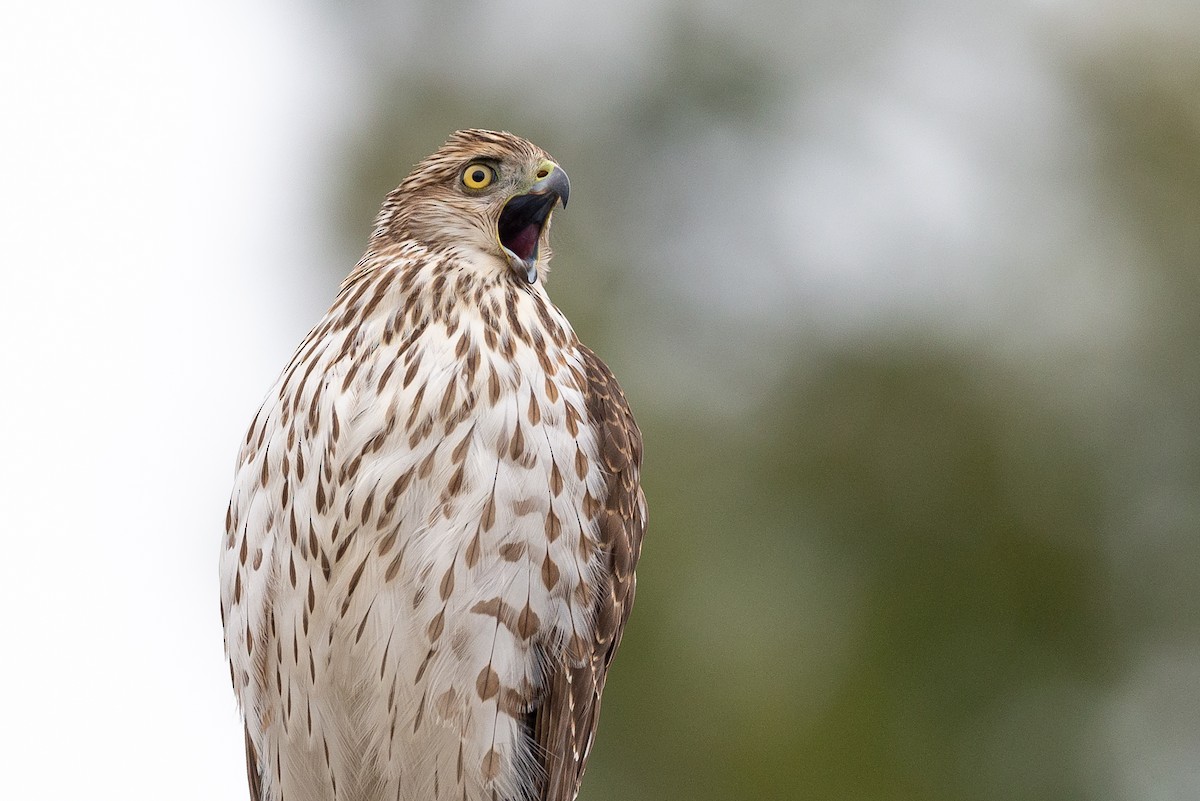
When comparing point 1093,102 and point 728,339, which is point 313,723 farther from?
point 1093,102

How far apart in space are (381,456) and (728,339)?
22.6 feet

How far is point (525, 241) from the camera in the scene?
3730 mm

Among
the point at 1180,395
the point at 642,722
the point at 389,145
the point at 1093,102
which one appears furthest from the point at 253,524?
the point at 1093,102

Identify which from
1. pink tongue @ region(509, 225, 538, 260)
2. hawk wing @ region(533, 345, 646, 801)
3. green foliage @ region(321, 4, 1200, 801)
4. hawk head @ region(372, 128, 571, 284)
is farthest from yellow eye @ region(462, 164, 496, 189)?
green foliage @ region(321, 4, 1200, 801)

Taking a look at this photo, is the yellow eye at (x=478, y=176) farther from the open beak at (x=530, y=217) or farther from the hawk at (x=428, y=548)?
the hawk at (x=428, y=548)

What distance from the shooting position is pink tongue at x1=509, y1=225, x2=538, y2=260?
3723mm

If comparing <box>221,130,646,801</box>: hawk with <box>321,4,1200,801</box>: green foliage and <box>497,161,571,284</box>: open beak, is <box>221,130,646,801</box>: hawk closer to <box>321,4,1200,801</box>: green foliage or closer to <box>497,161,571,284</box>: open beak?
<box>497,161,571,284</box>: open beak

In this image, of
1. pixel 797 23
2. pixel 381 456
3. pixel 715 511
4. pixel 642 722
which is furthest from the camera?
pixel 797 23

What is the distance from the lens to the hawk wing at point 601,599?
3.41 metres

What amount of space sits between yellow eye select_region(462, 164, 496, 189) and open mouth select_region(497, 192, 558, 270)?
0.29 ft

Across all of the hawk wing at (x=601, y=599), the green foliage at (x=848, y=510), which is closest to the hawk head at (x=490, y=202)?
the hawk wing at (x=601, y=599)

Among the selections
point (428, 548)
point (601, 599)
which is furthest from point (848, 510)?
point (428, 548)

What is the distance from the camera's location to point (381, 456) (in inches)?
127

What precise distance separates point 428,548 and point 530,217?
0.94m
